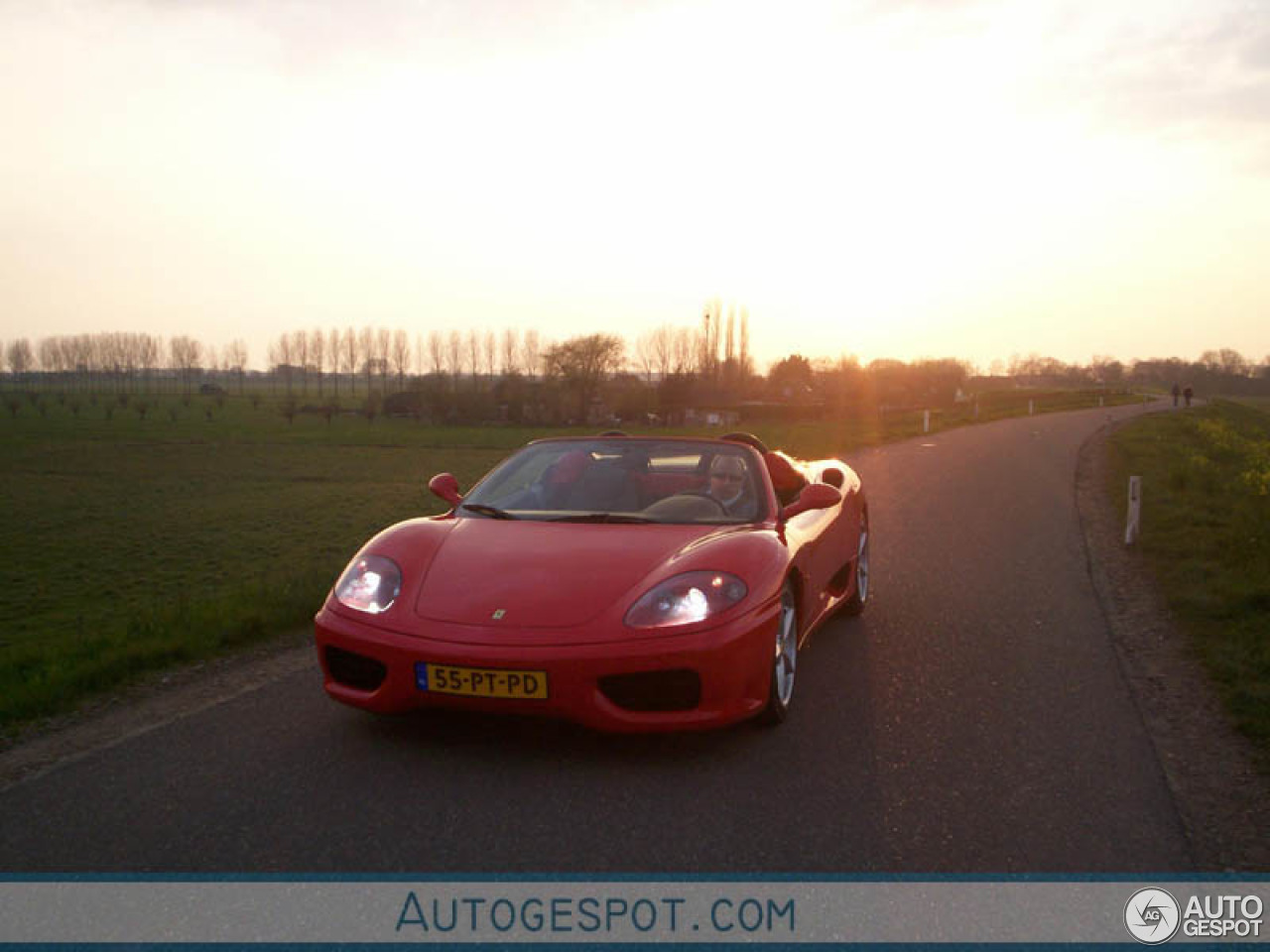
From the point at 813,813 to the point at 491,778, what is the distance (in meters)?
1.15

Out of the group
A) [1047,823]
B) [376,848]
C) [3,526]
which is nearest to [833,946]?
[1047,823]

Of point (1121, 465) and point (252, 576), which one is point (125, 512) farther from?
point (1121, 465)

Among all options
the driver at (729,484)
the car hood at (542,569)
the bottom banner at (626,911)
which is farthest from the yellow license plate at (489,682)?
the driver at (729,484)

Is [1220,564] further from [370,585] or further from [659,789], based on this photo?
[370,585]

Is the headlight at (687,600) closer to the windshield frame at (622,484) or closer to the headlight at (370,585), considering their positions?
the windshield frame at (622,484)

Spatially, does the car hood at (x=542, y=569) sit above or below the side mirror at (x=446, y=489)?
below

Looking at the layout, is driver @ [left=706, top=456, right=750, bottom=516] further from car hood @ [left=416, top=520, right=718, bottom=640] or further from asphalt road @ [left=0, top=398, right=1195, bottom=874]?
asphalt road @ [left=0, top=398, right=1195, bottom=874]

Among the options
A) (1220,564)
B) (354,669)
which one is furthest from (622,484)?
(1220,564)

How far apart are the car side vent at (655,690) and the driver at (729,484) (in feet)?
4.42

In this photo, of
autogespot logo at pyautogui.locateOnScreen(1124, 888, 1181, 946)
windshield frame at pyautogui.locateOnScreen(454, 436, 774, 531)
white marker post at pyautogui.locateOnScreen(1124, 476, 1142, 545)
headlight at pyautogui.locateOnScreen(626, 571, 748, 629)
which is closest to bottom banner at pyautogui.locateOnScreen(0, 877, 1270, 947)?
autogespot logo at pyautogui.locateOnScreen(1124, 888, 1181, 946)

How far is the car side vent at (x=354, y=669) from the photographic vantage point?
4.04m

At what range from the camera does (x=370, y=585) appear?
4328 mm

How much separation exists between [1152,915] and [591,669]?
1886mm

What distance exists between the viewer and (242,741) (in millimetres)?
4191
